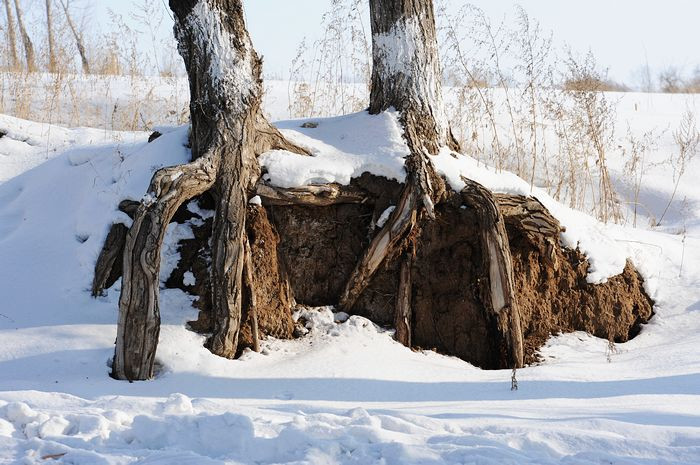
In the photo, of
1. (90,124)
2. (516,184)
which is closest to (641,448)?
(516,184)

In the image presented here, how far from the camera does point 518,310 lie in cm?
546

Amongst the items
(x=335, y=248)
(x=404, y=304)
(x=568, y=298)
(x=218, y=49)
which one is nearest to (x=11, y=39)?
(x=218, y=49)

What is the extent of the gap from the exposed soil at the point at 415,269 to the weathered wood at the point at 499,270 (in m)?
0.09

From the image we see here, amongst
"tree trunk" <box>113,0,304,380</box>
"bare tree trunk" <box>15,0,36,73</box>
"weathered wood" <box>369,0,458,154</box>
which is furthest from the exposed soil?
"bare tree trunk" <box>15,0,36,73</box>

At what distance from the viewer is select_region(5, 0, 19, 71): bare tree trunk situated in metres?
11.1

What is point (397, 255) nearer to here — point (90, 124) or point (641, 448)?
point (641, 448)

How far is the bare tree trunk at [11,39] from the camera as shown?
11.1 m

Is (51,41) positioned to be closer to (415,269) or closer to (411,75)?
(411,75)

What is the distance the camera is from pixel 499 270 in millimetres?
5270

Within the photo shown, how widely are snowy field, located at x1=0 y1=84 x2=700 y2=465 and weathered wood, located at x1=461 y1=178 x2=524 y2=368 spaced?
0.28 meters

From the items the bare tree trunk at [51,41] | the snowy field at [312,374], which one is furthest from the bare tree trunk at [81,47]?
the snowy field at [312,374]

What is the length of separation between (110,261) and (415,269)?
6.55 feet

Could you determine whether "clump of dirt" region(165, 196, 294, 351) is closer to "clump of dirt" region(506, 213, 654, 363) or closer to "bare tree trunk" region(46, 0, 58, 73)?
"clump of dirt" region(506, 213, 654, 363)

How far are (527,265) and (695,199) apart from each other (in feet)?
14.8
